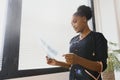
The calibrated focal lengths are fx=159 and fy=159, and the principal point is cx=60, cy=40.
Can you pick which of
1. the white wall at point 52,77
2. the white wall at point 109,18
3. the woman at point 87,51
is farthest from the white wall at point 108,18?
the woman at point 87,51

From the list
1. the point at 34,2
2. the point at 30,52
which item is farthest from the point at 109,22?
the point at 30,52

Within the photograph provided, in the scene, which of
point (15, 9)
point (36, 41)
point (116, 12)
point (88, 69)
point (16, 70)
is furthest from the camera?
point (116, 12)

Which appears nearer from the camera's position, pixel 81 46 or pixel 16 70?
pixel 81 46

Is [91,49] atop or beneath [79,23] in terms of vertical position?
beneath

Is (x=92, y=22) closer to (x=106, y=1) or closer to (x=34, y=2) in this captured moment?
(x=106, y=1)

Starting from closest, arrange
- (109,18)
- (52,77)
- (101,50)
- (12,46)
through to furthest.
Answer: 1. (101,50)
2. (12,46)
3. (52,77)
4. (109,18)

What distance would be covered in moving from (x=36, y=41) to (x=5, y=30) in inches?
14.4

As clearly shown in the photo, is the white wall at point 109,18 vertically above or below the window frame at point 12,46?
above

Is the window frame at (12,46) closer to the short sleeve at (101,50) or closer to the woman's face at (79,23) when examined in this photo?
the woman's face at (79,23)

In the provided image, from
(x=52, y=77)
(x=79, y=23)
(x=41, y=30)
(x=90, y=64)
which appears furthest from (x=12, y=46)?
(x=90, y=64)

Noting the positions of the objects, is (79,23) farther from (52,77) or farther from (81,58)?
(52,77)

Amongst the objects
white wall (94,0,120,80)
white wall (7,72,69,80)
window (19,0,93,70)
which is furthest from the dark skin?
white wall (94,0,120,80)

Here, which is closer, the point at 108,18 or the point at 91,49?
the point at 91,49

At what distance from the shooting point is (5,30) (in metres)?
1.55
